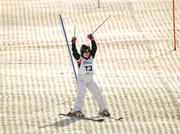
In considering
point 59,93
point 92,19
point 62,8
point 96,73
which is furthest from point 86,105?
point 62,8

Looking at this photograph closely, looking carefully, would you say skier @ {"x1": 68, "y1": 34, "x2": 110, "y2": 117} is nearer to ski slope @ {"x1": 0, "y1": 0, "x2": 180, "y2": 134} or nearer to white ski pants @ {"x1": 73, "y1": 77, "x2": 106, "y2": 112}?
white ski pants @ {"x1": 73, "y1": 77, "x2": 106, "y2": 112}

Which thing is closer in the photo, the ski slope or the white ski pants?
the white ski pants

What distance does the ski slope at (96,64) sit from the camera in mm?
13062

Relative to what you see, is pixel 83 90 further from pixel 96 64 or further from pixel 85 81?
pixel 96 64

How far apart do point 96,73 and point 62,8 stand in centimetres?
689

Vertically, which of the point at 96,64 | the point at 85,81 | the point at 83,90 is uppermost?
the point at 96,64

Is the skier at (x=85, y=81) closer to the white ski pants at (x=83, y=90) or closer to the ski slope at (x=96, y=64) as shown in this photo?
the white ski pants at (x=83, y=90)

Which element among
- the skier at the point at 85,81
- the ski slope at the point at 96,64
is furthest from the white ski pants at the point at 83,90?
the ski slope at the point at 96,64

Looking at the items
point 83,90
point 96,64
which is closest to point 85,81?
point 83,90

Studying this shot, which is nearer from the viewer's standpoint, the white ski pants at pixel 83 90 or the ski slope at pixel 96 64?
the white ski pants at pixel 83 90

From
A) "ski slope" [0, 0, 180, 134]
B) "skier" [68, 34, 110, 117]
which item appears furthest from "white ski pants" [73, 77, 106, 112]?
"ski slope" [0, 0, 180, 134]

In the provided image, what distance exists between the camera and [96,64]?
1753 cm

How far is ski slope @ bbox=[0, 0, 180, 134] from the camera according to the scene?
13.1 metres

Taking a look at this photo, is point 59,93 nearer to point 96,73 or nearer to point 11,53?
point 96,73
